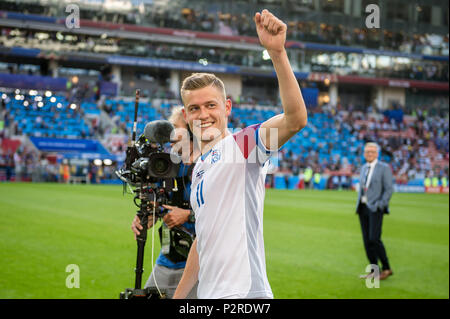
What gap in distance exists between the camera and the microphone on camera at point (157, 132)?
166 inches

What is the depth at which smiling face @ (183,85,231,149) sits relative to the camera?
2.99 m

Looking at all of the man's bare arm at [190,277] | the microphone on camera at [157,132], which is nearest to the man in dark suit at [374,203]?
the microphone on camera at [157,132]

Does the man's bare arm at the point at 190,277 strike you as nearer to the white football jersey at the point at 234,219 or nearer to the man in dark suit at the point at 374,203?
the white football jersey at the point at 234,219

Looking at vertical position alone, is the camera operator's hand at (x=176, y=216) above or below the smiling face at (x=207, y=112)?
below

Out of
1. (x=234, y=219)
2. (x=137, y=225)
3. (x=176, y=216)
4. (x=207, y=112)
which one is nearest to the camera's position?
(x=234, y=219)

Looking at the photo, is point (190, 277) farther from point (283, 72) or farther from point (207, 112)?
point (283, 72)

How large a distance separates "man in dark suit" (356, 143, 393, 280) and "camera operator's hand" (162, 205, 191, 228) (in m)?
5.75

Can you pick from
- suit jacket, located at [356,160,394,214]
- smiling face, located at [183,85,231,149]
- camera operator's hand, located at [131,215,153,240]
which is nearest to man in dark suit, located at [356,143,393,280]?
suit jacket, located at [356,160,394,214]

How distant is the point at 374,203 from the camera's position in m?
9.47

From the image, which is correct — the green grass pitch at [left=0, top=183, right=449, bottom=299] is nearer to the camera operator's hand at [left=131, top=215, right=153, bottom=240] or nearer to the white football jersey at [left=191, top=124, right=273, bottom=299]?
the camera operator's hand at [left=131, top=215, right=153, bottom=240]

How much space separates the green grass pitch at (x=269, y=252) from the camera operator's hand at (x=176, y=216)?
3.63 metres

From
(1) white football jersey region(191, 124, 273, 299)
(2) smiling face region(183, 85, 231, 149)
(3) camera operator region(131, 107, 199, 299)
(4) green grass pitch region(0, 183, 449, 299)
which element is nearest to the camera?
(1) white football jersey region(191, 124, 273, 299)

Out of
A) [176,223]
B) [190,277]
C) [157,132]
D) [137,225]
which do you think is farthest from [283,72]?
[176,223]

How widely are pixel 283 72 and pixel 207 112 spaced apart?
703 millimetres
